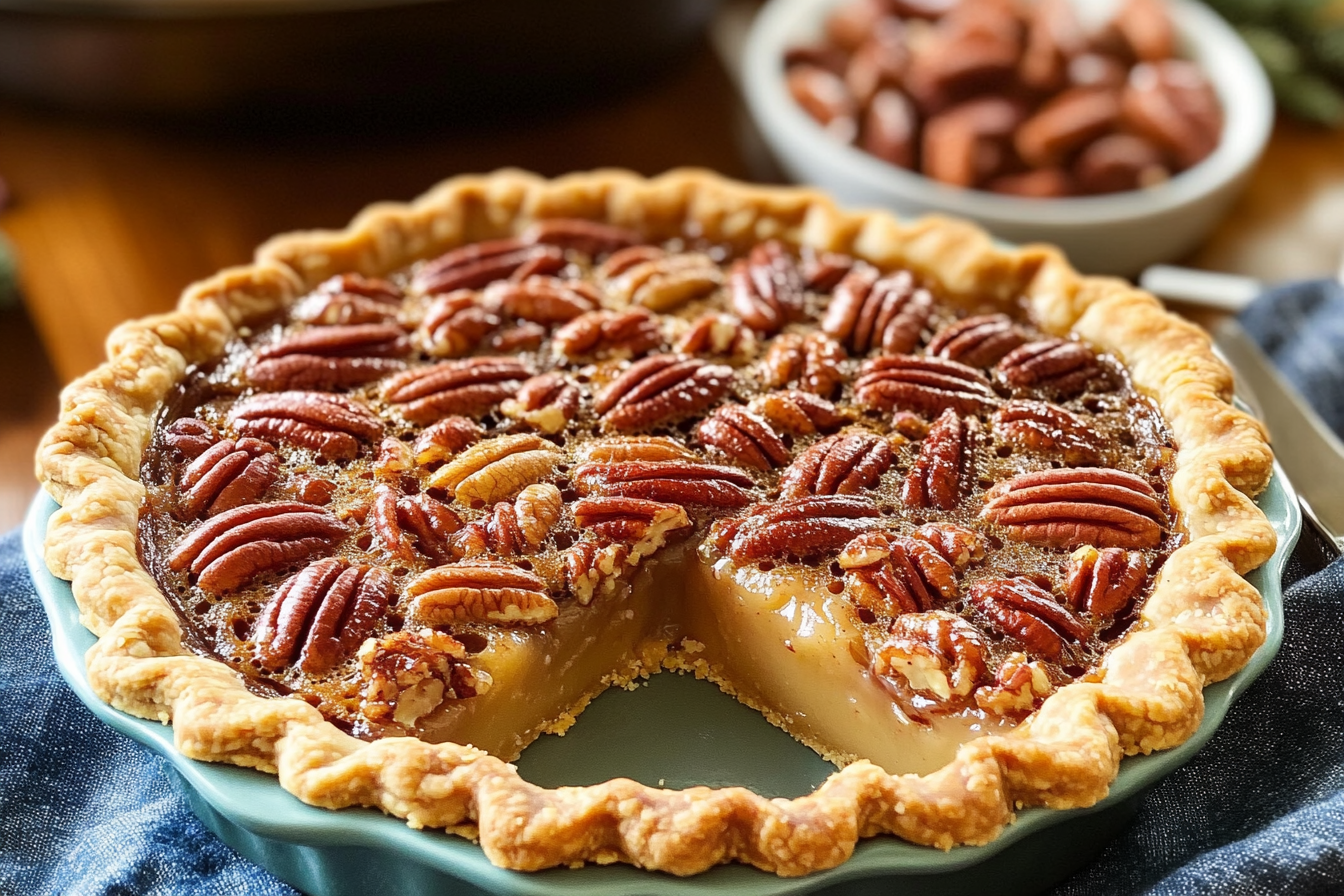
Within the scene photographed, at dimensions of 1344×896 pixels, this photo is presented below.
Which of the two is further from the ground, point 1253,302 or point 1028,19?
point 1028,19

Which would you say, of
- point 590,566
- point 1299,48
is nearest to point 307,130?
point 590,566

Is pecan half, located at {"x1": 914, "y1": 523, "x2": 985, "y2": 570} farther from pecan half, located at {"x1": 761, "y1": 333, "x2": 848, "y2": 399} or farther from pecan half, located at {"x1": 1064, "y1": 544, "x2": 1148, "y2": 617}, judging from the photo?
pecan half, located at {"x1": 761, "y1": 333, "x2": 848, "y2": 399}

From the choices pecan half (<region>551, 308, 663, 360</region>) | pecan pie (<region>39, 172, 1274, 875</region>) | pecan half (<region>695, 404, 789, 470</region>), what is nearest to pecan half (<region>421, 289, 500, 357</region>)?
pecan pie (<region>39, 172, 1274, 875</region>)

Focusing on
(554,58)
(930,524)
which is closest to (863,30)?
(554,58)

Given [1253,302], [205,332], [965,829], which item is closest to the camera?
[965,829]

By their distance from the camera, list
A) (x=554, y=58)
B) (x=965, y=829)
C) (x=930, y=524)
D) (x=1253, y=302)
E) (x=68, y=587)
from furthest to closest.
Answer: (x=554, y=58) < (x=1253, y=302) < (x=930, y=524) < (x=68, y=587) < (x=965, y=829)

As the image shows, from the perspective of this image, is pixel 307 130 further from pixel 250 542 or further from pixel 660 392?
pixel 250 542

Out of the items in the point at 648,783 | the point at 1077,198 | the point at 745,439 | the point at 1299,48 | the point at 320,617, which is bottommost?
the point at 1299,48

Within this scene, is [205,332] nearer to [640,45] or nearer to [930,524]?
[930,524]
